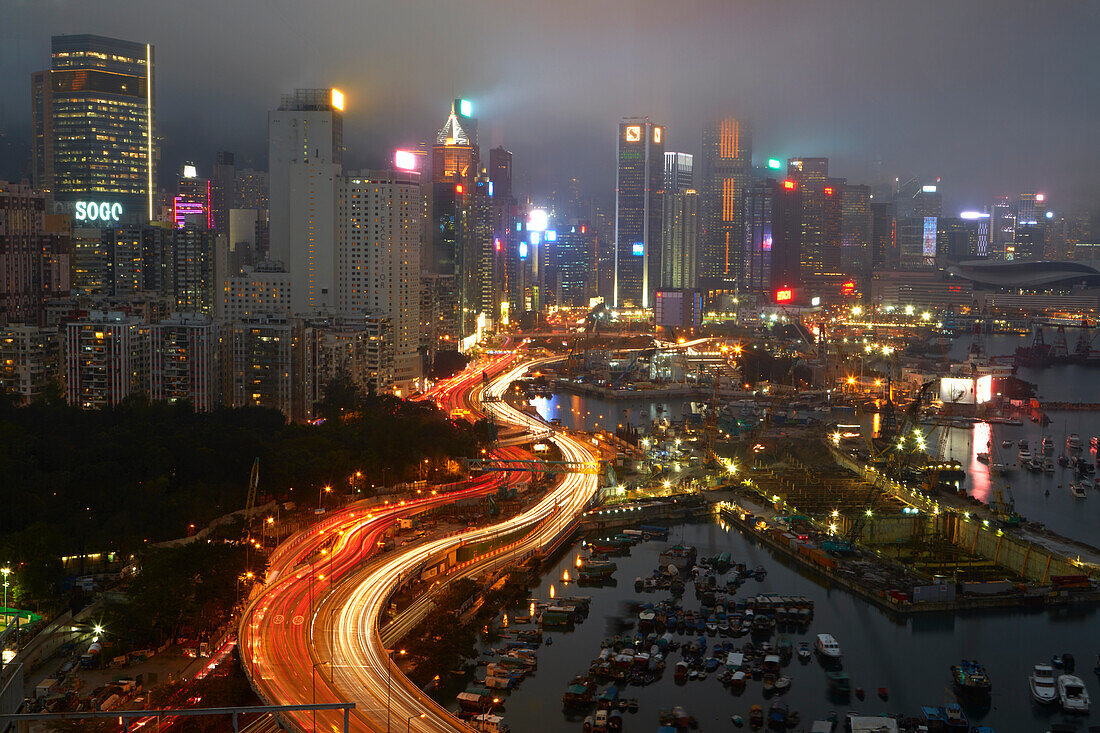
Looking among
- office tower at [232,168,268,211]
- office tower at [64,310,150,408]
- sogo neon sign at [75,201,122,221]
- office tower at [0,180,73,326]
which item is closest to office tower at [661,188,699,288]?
office tower at [232,168,268,211]

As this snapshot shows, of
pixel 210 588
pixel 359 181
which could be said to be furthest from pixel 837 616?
pixel 359 181

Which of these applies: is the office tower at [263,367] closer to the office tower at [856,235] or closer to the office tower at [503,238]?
the office tower at [503,238]

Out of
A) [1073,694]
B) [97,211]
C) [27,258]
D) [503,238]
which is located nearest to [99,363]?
[27,258]

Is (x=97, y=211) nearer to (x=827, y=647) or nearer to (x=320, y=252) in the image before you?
(x=320, y=252)

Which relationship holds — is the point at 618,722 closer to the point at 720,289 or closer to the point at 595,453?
the point at 595,453

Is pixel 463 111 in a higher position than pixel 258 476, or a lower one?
higher

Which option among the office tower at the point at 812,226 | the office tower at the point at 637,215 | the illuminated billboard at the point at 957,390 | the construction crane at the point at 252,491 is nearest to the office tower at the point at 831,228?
the office tower at the point at 812,226

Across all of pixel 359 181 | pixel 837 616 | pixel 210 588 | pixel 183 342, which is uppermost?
pixel 359 181
